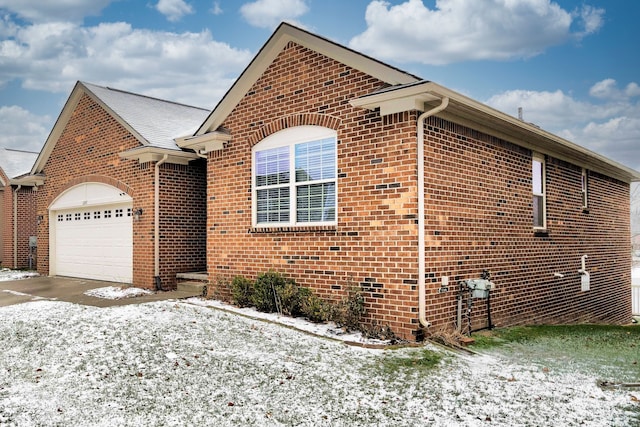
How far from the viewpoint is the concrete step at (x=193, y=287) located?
11791 mm

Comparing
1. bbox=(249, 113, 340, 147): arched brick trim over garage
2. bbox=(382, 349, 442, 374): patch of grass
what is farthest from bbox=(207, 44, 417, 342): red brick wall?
bbox=(382, 349, 442, 374): patch of grass

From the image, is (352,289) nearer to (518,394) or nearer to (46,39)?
(518,394)

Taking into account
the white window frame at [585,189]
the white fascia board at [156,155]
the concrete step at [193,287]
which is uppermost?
the white fascia board at [156,155]

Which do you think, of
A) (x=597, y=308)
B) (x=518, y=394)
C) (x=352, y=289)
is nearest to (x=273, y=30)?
(x=352, y=289)

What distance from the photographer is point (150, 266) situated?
13008 millimetres

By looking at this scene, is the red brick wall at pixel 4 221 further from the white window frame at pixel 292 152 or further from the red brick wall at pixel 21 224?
the white window frame at pixel 292 152

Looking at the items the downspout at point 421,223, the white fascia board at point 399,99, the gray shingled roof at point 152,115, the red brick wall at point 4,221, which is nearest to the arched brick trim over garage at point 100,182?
the gray shingled roof at point 152,115

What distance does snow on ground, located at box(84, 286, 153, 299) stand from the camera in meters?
12.0

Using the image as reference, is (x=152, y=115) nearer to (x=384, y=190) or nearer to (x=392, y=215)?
(x=384, y=190)

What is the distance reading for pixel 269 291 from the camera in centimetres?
962

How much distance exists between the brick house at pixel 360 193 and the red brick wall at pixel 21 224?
687 centimetres

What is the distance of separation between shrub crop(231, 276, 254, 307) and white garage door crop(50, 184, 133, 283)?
5.07 metres

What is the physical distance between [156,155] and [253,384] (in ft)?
27.5

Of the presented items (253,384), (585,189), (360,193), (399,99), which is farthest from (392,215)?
(585,189)
